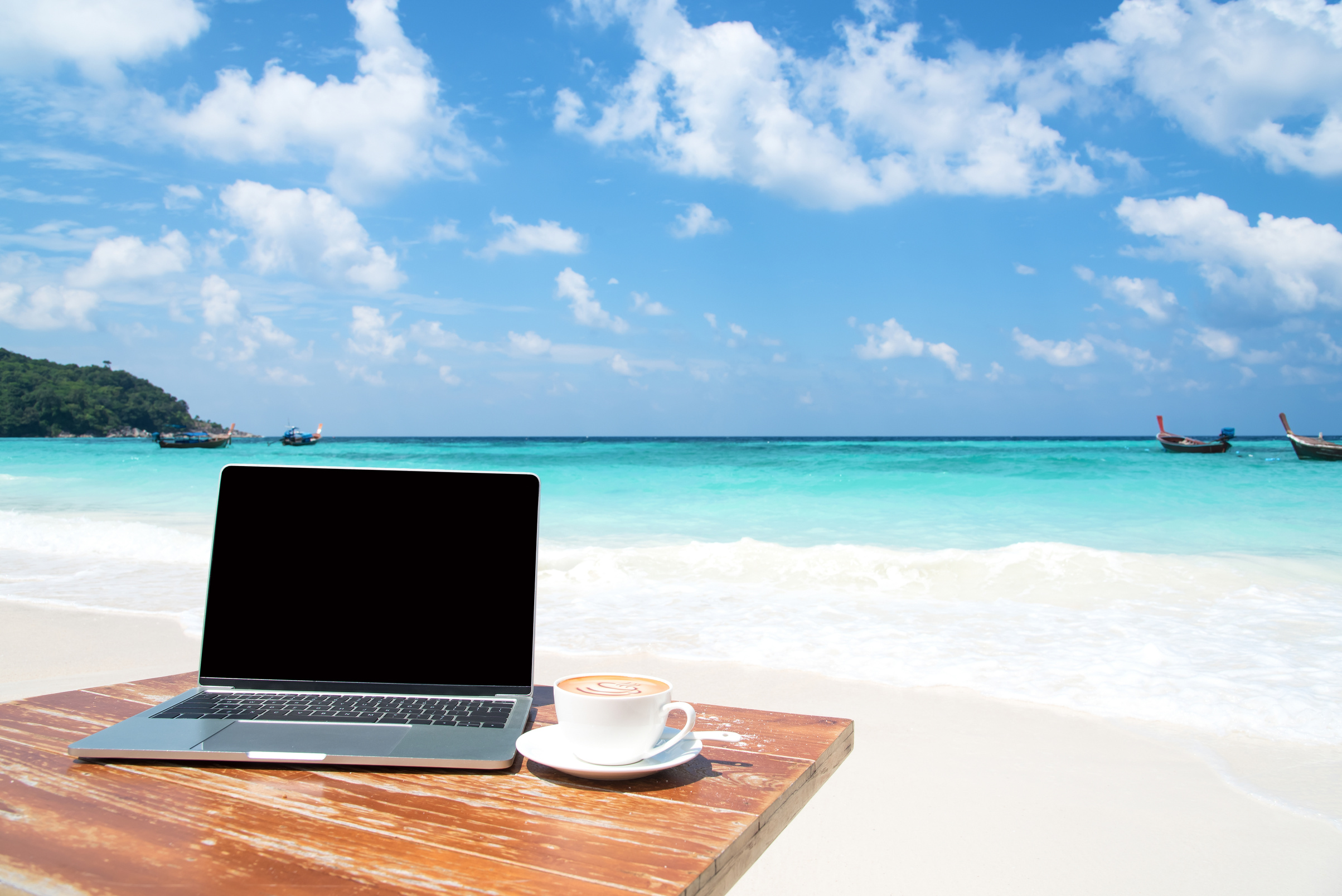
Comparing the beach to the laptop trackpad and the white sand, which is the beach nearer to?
the white sand

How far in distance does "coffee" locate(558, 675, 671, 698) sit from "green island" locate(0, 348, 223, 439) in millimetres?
69226

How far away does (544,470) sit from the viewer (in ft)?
81.0

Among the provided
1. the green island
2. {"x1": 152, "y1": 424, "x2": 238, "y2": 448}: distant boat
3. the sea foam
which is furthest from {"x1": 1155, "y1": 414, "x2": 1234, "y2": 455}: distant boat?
the green island

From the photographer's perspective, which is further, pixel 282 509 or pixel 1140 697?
pixel 1140 697

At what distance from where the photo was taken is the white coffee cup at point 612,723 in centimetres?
99

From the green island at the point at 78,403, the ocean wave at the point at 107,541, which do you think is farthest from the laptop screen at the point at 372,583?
the green island at the point at 78,403

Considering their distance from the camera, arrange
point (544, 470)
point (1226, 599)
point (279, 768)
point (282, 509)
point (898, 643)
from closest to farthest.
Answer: point (279, 768) → point (282, 509) → point (898, 643) → point (1226, 599) → point (544, 470)

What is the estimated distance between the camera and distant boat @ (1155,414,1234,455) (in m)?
33.5

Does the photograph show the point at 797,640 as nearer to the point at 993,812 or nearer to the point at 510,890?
the point at 993,812

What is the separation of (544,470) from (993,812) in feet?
74.8

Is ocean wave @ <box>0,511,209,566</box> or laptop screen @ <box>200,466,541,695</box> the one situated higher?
laptop screen @ <box>200,466,541,695</box>

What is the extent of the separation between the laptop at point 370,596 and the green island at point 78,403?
68.7 metres

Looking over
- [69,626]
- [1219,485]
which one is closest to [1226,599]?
[69,626]

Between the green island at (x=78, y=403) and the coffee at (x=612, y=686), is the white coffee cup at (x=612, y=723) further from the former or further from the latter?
the green island at (x=78, y=403)
